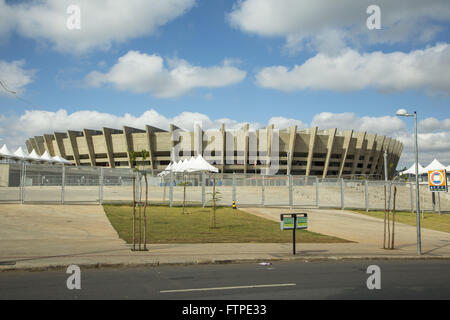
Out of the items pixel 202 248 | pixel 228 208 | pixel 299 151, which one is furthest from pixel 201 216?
pixel 299 151

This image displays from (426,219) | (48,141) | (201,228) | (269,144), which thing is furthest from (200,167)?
(48,141)

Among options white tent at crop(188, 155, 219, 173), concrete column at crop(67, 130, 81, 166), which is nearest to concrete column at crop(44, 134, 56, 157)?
concrete column at crop(67, 130, 81, 166)

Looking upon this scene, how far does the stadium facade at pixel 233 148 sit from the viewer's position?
264ft

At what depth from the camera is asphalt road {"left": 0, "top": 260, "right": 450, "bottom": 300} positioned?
6.73 meters

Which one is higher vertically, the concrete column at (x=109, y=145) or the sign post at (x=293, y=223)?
the concrete column at (x=109, y=145)

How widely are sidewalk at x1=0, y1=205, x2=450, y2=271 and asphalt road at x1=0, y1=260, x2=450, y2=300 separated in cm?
59

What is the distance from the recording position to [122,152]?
86.1 m

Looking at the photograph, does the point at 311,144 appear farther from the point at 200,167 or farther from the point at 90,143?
the point at 200,167

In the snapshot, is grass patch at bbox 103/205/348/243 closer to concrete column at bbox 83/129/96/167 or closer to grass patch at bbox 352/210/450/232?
grass patch at bbox 352/210/450/232

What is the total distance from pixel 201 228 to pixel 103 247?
618 cm

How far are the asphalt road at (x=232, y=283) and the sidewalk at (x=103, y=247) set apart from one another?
0.59 metres

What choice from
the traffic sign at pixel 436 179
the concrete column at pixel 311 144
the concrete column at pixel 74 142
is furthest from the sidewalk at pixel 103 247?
the concrete column at pixel 74 142

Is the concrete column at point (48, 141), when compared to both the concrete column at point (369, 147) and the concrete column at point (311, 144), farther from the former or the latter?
the concrete column at point (369, 147)
